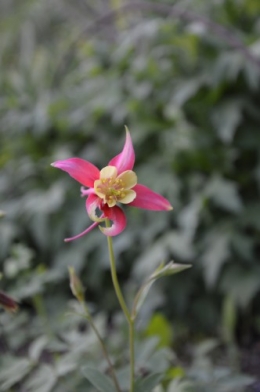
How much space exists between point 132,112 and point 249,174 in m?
0.59

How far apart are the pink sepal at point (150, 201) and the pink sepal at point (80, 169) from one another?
0.06 m

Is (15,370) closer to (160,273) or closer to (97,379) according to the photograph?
(97,379)

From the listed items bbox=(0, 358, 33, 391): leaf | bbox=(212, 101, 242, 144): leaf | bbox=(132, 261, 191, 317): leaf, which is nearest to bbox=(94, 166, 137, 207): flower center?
bbox=(132, 261, 191, 317): leaf

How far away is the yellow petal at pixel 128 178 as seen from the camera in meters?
0.72

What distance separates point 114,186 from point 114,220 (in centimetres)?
5

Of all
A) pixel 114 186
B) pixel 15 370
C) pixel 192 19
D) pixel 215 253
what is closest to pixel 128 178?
pixel 114 186

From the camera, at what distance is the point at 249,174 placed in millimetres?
2166

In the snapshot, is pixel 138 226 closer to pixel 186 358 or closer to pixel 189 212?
pixel 189 212

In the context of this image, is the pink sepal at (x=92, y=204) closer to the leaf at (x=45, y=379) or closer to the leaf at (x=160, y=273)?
the leaf at (x=160, y=273)

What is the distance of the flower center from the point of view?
2.33 feet

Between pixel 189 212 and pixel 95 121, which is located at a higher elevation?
pixel 95 121

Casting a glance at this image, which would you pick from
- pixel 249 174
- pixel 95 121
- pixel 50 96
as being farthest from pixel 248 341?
pixel 50 96

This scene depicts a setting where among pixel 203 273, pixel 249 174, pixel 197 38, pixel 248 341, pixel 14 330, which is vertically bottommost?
pixel 248 341

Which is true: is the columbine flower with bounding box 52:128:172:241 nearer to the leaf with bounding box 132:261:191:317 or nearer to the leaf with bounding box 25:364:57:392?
the leaf with bounding box 132:261:191:317
